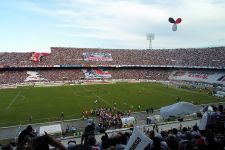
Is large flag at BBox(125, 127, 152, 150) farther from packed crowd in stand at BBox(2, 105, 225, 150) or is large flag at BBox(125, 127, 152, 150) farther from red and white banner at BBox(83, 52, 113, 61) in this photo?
red and white banner at BBox(83, 52, 113, 61)

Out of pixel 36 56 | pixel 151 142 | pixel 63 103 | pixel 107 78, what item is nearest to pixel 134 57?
pixel 107 78

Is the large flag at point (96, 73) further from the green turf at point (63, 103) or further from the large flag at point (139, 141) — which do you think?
the large flag at point (139, 141)

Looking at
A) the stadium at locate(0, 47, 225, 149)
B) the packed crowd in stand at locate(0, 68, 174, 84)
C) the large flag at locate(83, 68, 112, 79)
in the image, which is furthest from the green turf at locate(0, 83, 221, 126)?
the large flag at locate(83, 68, 112, 79)

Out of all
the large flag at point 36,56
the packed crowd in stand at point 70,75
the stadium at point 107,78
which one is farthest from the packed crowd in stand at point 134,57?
the packed crowd in stand at point 70,75

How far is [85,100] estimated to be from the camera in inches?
1690

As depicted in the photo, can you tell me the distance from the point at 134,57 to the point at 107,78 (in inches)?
627

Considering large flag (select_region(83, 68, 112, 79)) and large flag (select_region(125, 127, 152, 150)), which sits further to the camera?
large flag (select_region(83, 68, 112, 79))

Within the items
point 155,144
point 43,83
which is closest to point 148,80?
point 43,83

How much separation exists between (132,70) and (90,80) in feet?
54.0

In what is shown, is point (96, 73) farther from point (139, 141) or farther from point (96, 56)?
point (139, 141)

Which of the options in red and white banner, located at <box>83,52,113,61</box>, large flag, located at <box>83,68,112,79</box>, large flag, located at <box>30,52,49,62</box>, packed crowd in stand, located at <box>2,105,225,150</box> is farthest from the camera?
red and white banner, located at <box>83,52,113,61</box>

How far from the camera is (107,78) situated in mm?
75000

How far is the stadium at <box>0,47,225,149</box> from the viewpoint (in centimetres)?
4172

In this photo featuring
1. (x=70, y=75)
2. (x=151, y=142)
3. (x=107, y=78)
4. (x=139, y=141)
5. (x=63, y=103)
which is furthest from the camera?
(x=107, y=78)
